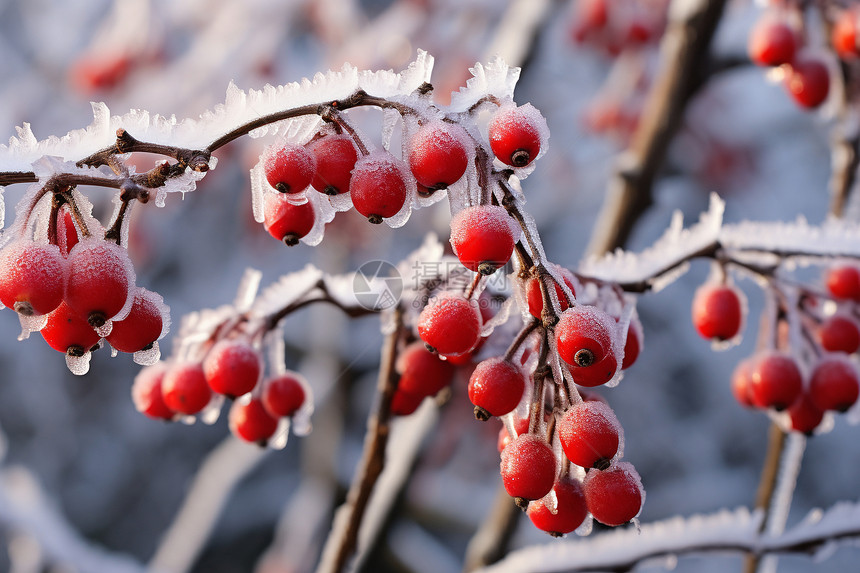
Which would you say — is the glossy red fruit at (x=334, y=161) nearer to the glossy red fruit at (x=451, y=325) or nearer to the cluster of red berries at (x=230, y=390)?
the glossy red fruit at (x=451, y=325)

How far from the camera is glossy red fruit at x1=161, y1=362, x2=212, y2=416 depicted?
1.20 m

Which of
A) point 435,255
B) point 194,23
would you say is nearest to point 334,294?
point 435,255

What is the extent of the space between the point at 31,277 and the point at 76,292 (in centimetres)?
5

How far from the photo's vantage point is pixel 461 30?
4898 mm

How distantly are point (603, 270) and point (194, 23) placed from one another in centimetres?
466

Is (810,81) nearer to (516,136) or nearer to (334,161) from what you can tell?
(516,136)

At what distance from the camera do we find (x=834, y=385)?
4.43 ft

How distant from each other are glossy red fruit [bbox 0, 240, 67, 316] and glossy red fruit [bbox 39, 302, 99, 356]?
5 cm

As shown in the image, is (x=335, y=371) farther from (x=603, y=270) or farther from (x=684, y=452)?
(x=684, y=452)

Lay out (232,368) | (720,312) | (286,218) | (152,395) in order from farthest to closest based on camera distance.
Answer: (720,312) → (152,395) → (232,368) → (286,218)

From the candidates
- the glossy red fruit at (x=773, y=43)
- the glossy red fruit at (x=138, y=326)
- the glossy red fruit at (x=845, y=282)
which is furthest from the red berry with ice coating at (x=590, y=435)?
the glossy red fruit at (x=773, y=43)

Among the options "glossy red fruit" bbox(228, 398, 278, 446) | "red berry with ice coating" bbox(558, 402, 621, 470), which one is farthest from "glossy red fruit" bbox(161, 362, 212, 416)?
"red berry with ice coating" bbox(558, 402, 621, 470)

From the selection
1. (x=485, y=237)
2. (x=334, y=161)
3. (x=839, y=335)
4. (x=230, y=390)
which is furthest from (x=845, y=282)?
(x=230, y=390)

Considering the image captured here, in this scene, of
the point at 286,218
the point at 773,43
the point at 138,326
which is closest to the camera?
the point at 138,326
